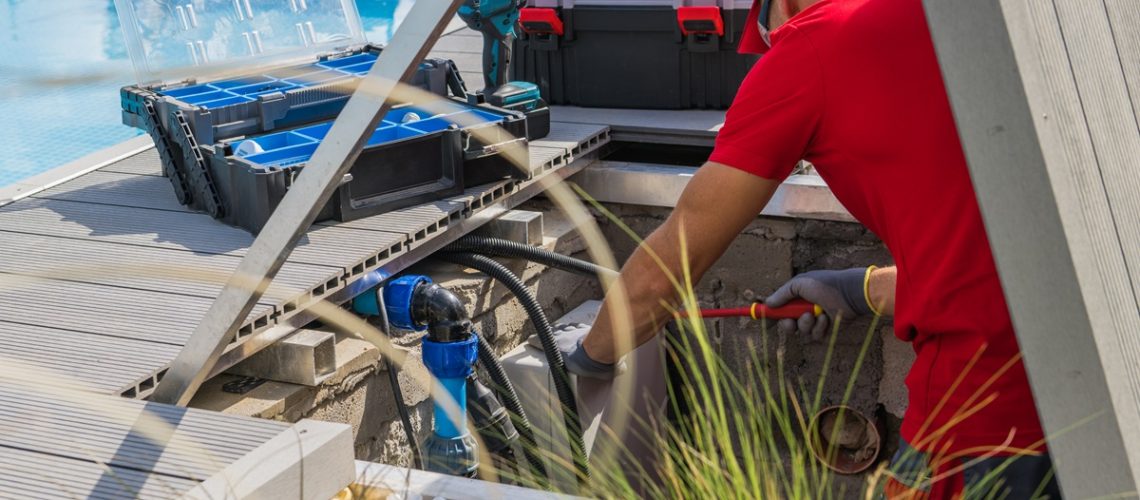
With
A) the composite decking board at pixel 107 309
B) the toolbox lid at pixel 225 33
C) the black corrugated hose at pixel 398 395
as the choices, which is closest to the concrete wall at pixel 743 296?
the black corrugated hose at pixel 398 395

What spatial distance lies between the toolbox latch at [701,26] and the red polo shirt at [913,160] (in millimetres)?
2549

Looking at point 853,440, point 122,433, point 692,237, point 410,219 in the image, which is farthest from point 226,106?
point 853,440

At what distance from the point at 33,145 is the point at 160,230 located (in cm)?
614

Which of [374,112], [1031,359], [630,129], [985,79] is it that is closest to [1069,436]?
[1031,359]

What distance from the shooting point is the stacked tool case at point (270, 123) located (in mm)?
3422

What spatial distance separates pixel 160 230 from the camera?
11.2 ft

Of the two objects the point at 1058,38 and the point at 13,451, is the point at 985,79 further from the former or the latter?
the point at 13,451

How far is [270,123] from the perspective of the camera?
378 cm

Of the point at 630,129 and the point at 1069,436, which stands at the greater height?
the point at 630,129

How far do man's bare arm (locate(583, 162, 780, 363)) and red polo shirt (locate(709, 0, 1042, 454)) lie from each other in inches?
3.6

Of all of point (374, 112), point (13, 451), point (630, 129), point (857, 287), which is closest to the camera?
point (374, 112)

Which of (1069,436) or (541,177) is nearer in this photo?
(1069,436)

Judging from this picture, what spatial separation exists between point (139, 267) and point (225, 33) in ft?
4.67

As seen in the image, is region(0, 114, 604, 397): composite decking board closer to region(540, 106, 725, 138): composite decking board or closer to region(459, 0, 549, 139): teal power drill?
region(459, 0, 549, 139): teal power drill
